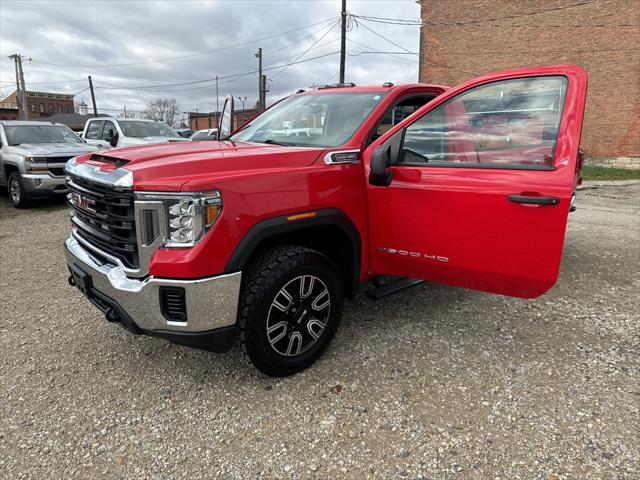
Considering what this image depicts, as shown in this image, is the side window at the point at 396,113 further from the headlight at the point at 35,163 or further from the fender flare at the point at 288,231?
the headlight at the point at 35,163

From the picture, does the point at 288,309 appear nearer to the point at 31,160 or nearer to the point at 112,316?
the point at 112,316

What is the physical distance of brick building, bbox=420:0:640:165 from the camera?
61.4ft

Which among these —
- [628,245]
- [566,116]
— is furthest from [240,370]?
[628,245]

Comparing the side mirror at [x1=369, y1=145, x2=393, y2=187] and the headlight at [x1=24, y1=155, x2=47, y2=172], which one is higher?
→ the side mirror at [x1=369, y1=145, x2=393, y2=187]

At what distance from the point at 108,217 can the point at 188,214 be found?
0.57 meters

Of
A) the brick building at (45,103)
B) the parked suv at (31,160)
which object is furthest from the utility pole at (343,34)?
the brick building at (45,103)

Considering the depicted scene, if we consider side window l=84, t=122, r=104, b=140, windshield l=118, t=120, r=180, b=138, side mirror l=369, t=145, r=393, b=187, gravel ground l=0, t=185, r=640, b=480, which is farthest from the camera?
side window l=84, t=122, r=104, b=140

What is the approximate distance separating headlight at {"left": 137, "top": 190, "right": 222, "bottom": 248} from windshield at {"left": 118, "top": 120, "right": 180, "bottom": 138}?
9.46 meters

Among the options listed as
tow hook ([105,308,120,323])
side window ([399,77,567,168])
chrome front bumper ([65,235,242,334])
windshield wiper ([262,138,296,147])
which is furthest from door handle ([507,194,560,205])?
tow hook ([105,308,120,323])

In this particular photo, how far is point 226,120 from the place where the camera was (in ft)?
13.0

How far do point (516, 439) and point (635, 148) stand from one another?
22.1 meters

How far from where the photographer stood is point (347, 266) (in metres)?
3.03

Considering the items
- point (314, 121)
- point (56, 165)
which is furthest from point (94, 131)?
point (314, 121)

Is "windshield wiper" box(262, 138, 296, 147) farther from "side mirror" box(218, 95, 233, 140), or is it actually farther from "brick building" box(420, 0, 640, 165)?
"brick building" box(420, 0, 640, 165)
